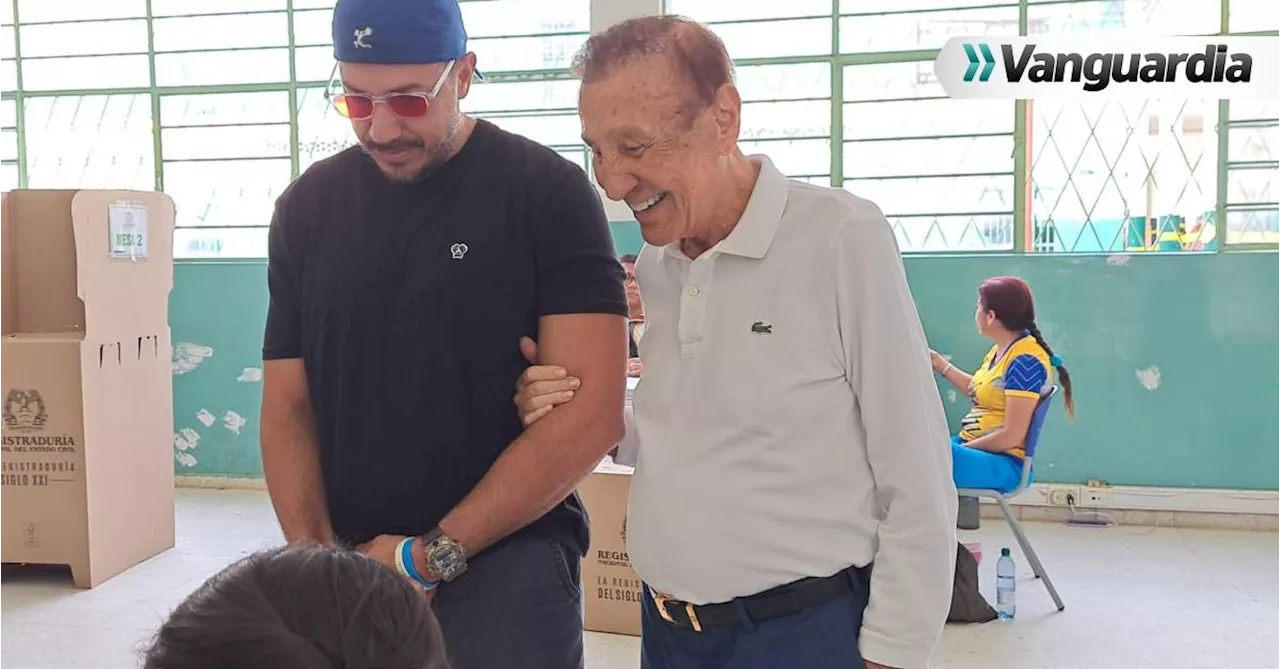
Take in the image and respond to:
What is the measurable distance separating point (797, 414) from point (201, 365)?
16.6 ft

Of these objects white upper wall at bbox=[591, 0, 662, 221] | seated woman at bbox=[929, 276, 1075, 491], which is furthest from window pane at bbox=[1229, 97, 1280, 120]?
white upper wall at bbox=[591, 0, 662, 221]

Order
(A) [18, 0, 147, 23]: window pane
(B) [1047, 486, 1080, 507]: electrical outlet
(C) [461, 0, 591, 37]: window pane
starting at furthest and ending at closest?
(A) [18, 0, 147, 23]: window pane → (C) [461, 0, 591, 37]: window pane → (B) [1047, 486, 1080, 507]: electrical outlet

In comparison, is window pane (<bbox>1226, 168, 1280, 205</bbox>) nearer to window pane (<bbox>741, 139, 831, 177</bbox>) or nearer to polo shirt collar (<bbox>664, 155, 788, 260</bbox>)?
window pane (<bbox>741, 139, 831, 177</bbox>)

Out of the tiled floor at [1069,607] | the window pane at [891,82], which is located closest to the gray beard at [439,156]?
the tiled floor at [1069,607]

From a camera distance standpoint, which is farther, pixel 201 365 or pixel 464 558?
pixel 201 365

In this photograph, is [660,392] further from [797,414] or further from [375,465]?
[375,465]

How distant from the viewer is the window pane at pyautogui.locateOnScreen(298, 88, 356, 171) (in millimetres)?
5566

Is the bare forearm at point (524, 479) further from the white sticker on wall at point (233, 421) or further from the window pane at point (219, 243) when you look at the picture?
the window pane at point (219, 243)

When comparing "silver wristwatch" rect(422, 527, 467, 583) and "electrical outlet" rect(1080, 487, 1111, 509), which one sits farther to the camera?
"electrical outlet" rect(1080, 487, 1111, 509)

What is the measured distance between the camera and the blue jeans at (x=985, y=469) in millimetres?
3570

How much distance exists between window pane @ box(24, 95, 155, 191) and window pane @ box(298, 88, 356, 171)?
0.89 meters

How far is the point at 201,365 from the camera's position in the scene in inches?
220

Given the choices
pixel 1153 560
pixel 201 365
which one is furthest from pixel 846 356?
pixel 201 365

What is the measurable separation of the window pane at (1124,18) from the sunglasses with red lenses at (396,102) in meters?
3.97
